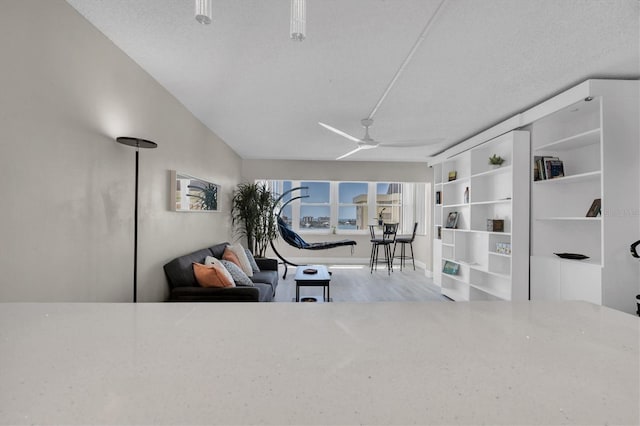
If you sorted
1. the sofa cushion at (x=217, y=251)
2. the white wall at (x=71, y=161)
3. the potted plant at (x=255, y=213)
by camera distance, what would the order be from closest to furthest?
the white wall at (x=71, y=161) → the sofa cushion at (x=217, y=251) → the potted plant at (x=255, y=213)

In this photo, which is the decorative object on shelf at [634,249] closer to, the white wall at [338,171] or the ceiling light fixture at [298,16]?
the ceiling light fixture at [298,16]

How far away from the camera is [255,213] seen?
575 cm

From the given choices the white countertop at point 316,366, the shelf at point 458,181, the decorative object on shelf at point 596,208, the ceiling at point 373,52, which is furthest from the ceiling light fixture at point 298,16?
the shelf at point 458,181

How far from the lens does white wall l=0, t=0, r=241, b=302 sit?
4.86ft

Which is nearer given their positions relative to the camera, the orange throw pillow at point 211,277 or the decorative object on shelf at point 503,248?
the orange throw pillow at point 211,277

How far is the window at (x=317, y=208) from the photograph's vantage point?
7953 mm

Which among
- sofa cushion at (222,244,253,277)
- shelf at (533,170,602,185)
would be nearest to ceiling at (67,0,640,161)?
shelf at (533,170,602,185)

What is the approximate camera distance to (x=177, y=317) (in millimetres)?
815

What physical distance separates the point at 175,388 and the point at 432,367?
43 centimetres

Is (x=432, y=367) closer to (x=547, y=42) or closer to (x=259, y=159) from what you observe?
(x=547, y=42)

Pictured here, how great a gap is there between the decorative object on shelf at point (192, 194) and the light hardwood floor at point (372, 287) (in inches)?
64.7

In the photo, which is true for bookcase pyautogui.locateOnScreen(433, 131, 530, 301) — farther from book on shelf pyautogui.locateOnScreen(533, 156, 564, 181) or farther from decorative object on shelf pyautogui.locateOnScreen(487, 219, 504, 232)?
book on shelf pyautogui.locateOnScreen(533, 156, 564, 181)

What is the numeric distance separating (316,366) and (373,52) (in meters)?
2.20

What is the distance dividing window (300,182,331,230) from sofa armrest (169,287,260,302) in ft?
17.0
